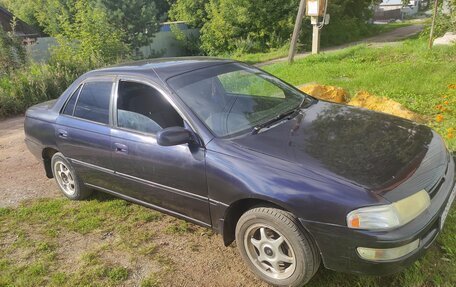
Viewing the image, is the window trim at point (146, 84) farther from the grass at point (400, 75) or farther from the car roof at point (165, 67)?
the grass at point (400, 75)

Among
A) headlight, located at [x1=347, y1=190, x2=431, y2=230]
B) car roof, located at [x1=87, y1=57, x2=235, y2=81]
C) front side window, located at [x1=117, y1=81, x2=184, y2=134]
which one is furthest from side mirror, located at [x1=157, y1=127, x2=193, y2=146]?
headlight, located at [x1=347, y1=190, x2=431, y2=230]

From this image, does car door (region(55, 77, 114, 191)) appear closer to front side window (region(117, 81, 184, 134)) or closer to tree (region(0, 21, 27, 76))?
front side window (region(117, 81, 184, 134))

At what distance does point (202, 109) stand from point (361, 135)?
1321 mm

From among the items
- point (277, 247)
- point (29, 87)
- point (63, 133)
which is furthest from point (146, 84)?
point (29, 87)

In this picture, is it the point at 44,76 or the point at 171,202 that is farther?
the point at 44,76

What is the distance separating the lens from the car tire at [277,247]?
2.60 metres

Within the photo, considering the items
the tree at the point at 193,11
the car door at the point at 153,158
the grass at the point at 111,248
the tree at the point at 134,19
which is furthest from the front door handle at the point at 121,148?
the tree at the point at 193,11

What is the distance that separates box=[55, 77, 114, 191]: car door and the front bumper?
87.8 inches

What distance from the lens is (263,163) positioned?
2744 mm

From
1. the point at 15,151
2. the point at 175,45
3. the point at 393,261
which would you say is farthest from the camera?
the point at 175,45

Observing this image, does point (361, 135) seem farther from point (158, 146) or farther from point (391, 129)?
point (158, 146)

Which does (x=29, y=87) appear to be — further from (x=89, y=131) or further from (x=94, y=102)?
(x=89, y=131)

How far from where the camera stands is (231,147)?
2.93 m

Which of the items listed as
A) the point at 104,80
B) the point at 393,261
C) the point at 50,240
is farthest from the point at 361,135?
the point at 50,240
